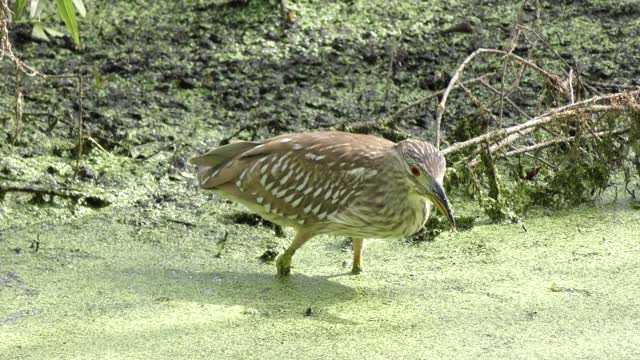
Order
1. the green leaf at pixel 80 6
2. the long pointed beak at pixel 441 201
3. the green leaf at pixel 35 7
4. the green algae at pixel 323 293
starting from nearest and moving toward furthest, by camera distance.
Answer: the green algae at pixel 323 293, the long pointed beak at pixel 441 201, the green leaf at pixel 80 6, the green leaf at pixel 35 7

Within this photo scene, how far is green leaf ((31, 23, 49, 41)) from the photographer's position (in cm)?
711

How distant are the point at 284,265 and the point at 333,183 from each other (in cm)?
43

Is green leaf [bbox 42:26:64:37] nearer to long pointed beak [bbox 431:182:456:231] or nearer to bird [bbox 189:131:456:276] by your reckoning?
bird [bbox 189:131:456:276]

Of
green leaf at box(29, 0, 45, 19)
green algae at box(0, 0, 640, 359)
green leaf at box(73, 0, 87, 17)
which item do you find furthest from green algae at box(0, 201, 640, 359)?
green leaf at box(29, 0, 45, 19)

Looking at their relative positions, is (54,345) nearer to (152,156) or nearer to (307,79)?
(152,156)

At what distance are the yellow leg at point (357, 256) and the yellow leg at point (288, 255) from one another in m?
0.22

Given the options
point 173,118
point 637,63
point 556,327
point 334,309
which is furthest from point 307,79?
point 556,327

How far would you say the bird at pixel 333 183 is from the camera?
15.6ft

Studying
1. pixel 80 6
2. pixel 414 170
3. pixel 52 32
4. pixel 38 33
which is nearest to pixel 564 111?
pixel 414 170

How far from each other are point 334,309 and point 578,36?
3576 mm

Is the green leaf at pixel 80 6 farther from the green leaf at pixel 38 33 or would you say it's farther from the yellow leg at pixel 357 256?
the yellow leg at pixel 357 256

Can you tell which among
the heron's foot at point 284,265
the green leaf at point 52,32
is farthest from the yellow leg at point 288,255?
the green leaf at point 52,32

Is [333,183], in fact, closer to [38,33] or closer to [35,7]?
[35,7]

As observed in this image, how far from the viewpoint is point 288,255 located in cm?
493
